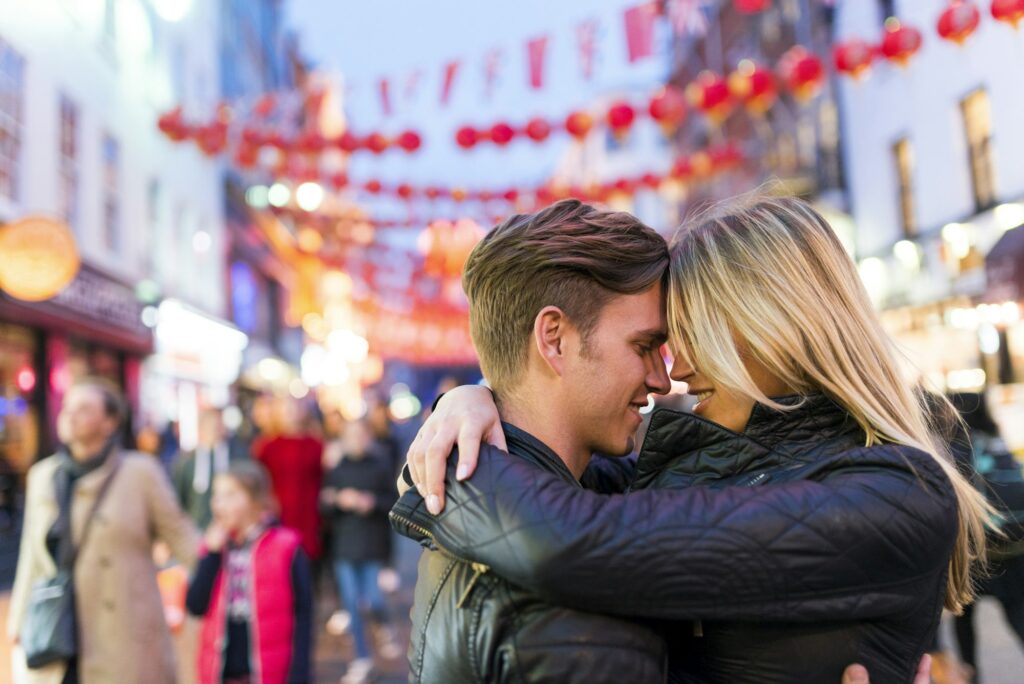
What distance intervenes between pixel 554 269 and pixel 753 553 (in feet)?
2.13

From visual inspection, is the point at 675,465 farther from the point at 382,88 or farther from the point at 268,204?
the point at 268,204

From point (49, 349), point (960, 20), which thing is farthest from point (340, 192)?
point (960, 20)

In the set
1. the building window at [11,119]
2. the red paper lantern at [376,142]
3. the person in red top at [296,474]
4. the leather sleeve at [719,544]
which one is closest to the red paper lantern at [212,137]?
the red paper lantern at [376,142]

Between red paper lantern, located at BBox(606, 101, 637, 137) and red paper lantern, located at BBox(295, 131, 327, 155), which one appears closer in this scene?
red paper lantern, located at BBox(606, 101, 637, 137)

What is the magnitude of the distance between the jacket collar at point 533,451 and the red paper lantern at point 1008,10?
7.30 meters

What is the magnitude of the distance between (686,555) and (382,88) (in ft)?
41.0

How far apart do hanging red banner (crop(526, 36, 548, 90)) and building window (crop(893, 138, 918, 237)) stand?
929 centimetres

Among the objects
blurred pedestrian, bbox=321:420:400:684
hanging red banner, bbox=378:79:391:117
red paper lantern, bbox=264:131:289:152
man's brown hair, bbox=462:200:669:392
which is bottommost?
blurred pedestrian, bbox=321:420:400:684

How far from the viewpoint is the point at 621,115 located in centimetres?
1255

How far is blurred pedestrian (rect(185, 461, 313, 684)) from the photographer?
4.82 metres

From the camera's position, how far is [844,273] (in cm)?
190

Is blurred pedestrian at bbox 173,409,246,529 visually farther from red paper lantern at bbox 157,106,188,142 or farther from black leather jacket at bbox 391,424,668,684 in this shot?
red paper lantern at bbox 157,106,188,142

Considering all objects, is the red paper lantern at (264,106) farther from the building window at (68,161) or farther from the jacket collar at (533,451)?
the jacket collar at (533,451)

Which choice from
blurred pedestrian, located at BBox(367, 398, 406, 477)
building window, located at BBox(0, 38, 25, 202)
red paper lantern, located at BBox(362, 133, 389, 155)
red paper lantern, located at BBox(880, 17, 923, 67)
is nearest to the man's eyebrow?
blurred pedestrian, located at BBox(367, 398, 406, 477)
